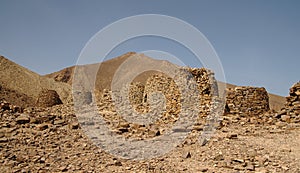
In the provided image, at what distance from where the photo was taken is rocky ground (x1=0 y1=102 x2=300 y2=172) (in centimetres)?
542

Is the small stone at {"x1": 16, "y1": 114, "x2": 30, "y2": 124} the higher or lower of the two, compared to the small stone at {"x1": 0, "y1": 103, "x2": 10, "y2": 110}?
lower

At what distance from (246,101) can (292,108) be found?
2351 millimetres

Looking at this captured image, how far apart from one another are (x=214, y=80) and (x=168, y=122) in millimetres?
2262

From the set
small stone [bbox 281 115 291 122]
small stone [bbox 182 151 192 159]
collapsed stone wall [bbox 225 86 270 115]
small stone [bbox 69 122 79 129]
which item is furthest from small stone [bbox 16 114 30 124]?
small stone [bbox 281 115 291 122]

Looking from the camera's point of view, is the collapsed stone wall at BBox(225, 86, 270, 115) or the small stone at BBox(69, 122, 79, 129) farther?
the collapsed stone wall at BBox(225, 86, 270, 115)

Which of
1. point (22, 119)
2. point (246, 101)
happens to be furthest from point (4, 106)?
point (246, 101)

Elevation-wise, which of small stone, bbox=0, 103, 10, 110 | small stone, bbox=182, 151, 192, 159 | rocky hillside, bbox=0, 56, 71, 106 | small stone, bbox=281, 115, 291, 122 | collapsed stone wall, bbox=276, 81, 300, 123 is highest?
rocky hillside, bbox=0, 56, 71, 106

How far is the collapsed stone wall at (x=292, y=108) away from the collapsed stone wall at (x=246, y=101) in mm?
1952

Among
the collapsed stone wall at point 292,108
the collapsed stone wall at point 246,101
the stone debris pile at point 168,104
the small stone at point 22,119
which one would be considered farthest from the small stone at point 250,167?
the collapsed stone wall at point 246,101

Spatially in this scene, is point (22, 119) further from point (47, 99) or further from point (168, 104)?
point (47, 99)

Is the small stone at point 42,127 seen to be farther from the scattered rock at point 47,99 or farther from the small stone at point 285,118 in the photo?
the scattered rock at point 47,99

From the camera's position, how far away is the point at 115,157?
19.9ft

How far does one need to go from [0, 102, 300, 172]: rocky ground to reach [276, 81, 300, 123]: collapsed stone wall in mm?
974

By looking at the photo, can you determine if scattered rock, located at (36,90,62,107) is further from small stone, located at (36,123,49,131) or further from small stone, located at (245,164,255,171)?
small stone, located at (245,164,255,171)
